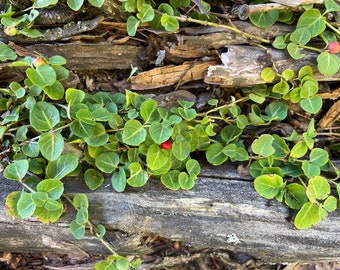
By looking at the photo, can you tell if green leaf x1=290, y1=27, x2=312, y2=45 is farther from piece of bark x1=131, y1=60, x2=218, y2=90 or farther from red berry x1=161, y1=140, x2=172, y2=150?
red berry x1=161, y1=140, x2=172, y2=150

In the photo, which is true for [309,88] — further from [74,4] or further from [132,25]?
[74,4]

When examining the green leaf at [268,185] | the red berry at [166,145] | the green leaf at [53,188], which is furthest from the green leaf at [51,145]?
the green leaf at [268,185]

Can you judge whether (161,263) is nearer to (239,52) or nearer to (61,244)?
(61,244)

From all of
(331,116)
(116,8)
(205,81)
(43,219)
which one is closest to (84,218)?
(43,219)

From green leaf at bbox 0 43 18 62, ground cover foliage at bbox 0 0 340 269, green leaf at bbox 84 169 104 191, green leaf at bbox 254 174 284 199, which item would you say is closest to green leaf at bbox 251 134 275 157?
ground cover foliage at bbox 0 0 340 269

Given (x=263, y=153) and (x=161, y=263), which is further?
(x=161, y=263)

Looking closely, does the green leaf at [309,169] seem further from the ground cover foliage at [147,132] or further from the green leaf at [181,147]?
the green leaf at [181,147]

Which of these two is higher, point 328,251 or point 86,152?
point 86,152
